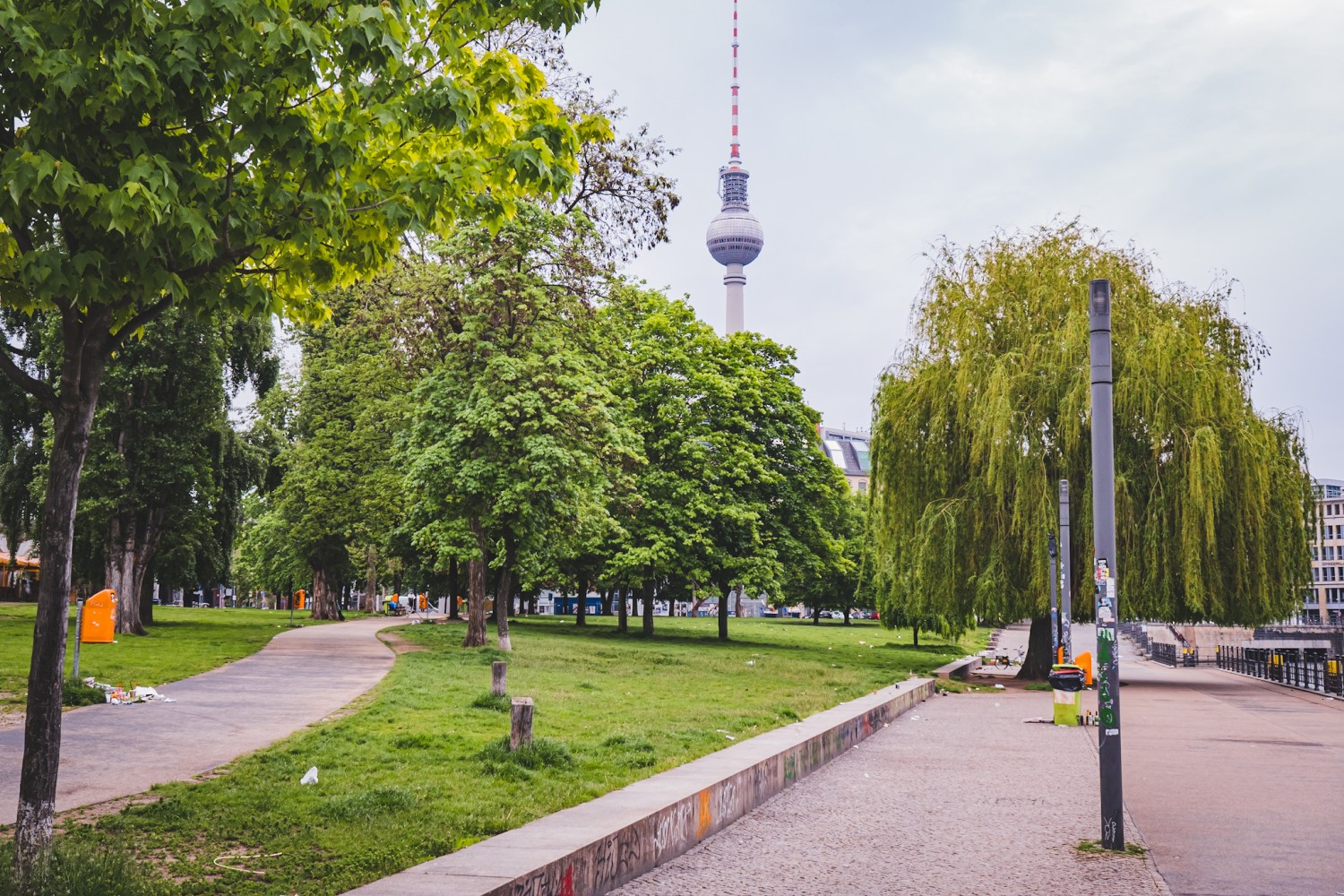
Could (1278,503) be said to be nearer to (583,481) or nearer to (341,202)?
(583,481)

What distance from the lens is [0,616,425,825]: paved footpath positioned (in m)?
10.1

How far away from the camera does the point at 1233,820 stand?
11.2 metres

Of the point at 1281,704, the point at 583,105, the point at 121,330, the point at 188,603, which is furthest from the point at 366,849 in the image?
the point at 188,603

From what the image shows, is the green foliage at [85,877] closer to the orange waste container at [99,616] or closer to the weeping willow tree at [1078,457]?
the orange waste container at [99,616]

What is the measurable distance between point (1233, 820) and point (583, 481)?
751 inches

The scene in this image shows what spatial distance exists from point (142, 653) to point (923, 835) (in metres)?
19.4

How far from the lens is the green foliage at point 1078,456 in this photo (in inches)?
1184

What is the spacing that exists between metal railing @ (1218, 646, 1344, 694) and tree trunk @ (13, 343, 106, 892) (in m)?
32.0

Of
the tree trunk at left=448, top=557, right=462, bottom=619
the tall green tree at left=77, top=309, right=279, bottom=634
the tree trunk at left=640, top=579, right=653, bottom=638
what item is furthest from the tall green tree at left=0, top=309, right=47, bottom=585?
the tree trunk at left=640, top=579, right=653, bottom=638

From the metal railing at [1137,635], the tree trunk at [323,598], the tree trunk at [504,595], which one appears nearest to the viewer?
the tree trunk at [504,595]

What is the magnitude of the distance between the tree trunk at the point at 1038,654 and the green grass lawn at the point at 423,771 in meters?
9.30

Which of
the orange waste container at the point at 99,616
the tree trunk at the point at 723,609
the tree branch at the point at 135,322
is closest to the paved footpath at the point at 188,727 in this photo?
the orange waste container at the point at 99,616

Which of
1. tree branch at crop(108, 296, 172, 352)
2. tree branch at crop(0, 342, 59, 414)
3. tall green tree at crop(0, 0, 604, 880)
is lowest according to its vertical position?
tree branch at crop(0, 342, 59, 414)

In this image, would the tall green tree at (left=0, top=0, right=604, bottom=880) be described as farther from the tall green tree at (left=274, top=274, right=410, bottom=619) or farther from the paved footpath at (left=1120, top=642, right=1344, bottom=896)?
the tall green tree at (left=274, top=274, right=410, bottom=619)
